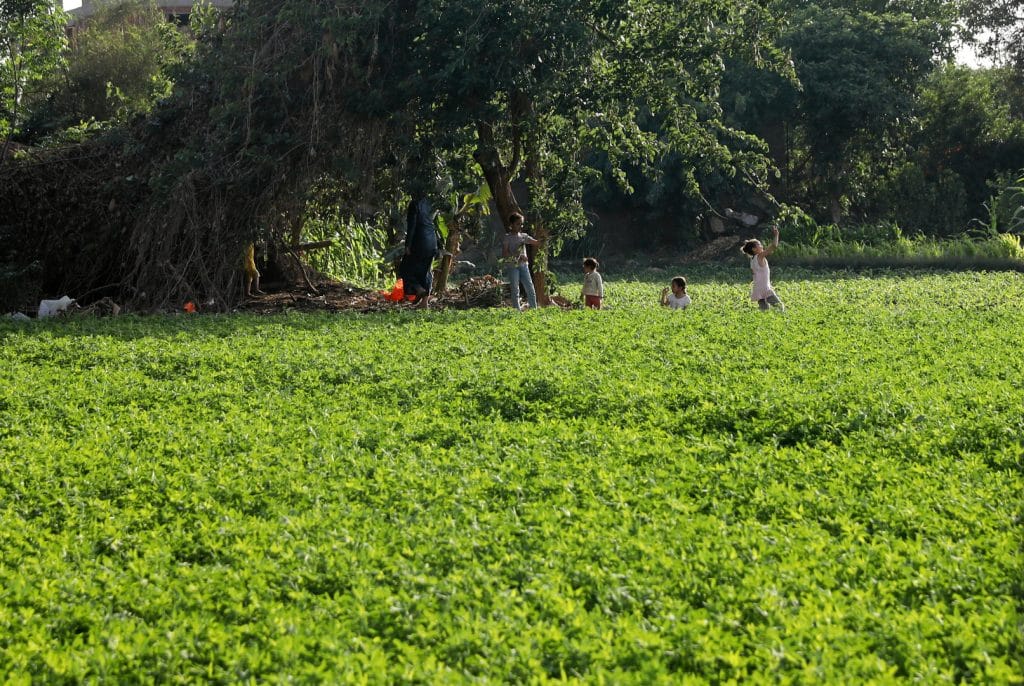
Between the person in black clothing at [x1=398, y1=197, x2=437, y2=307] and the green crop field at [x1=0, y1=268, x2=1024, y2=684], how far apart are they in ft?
17.0

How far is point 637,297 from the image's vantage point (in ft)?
65.4

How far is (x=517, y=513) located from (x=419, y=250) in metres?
9.93

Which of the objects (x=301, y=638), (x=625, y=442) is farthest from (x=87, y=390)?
(x=301, y=638)

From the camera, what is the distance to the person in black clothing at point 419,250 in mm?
15320

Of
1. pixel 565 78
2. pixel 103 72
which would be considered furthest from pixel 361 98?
pixel 103 72

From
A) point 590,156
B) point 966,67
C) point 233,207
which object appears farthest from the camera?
point 966,67

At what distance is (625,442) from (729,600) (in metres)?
2.46

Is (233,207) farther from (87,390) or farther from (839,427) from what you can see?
(839,427)

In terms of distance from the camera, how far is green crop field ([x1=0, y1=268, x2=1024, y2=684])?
13.8 ft

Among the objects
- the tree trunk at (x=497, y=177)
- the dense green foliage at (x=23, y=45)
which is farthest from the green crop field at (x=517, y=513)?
the dense green foliage at (x=23, y=45)

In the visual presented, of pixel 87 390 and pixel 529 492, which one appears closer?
pixel 529 492

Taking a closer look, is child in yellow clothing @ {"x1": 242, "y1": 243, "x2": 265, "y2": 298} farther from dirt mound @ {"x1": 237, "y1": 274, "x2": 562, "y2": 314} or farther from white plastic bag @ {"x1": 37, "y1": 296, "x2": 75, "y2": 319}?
white plastic bag @ {"x1": 37, "y1": 296, "x2": 75, "y2": 319}

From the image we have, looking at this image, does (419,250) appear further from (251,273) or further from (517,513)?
(517,513)

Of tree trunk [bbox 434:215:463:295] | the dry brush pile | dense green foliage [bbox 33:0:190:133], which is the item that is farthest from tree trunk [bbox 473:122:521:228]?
dense green foliage [bbox 33:0:190:133]
